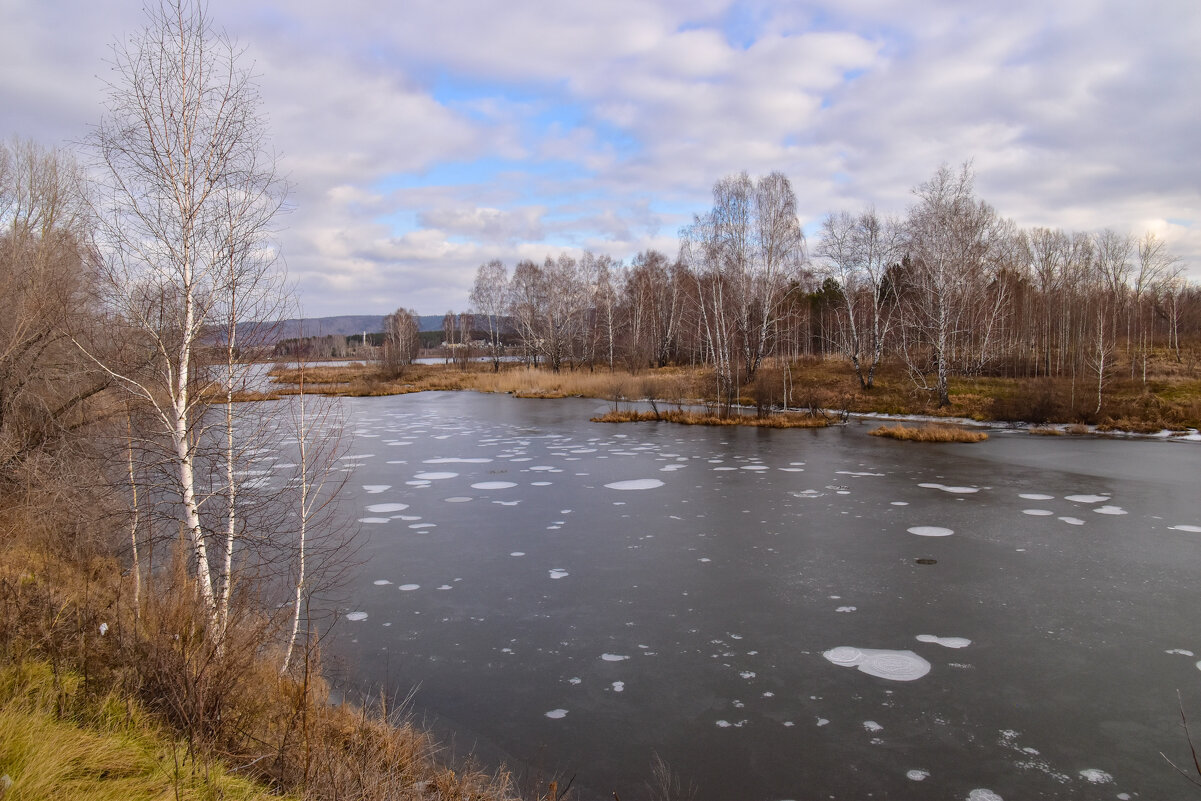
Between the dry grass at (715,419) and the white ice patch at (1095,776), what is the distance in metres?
16.5

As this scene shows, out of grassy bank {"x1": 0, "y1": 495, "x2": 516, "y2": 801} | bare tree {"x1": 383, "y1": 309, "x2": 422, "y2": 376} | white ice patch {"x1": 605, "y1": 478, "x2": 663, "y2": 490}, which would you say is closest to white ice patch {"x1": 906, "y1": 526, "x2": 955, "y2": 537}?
white ice patch {"x1": 605, "y1": 478, "x2": 663, "y2": 490}

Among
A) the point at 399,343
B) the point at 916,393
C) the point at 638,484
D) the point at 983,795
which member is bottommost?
the point at 983,795

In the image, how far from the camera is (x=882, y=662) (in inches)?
193

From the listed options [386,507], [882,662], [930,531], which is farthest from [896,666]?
[386,507]

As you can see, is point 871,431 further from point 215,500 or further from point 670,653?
point 215,500

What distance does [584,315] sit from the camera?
45.5 meters

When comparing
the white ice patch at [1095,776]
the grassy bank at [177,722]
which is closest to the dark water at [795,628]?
the white ice patch at [1095,776]

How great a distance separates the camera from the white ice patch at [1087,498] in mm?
9898

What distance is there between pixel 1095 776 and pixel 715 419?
17.2m

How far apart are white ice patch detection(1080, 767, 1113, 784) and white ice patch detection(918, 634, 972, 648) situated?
5.00ft

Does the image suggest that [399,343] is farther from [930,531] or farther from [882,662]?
[882,662]

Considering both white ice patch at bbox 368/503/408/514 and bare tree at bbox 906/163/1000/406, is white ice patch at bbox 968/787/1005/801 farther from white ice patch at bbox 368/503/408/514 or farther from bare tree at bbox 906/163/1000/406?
bare tree at bbox 906/163/1000/406

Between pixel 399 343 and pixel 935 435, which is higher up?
pixel 399 343

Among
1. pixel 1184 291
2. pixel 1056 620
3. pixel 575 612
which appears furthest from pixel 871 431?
pixel 1184 291
